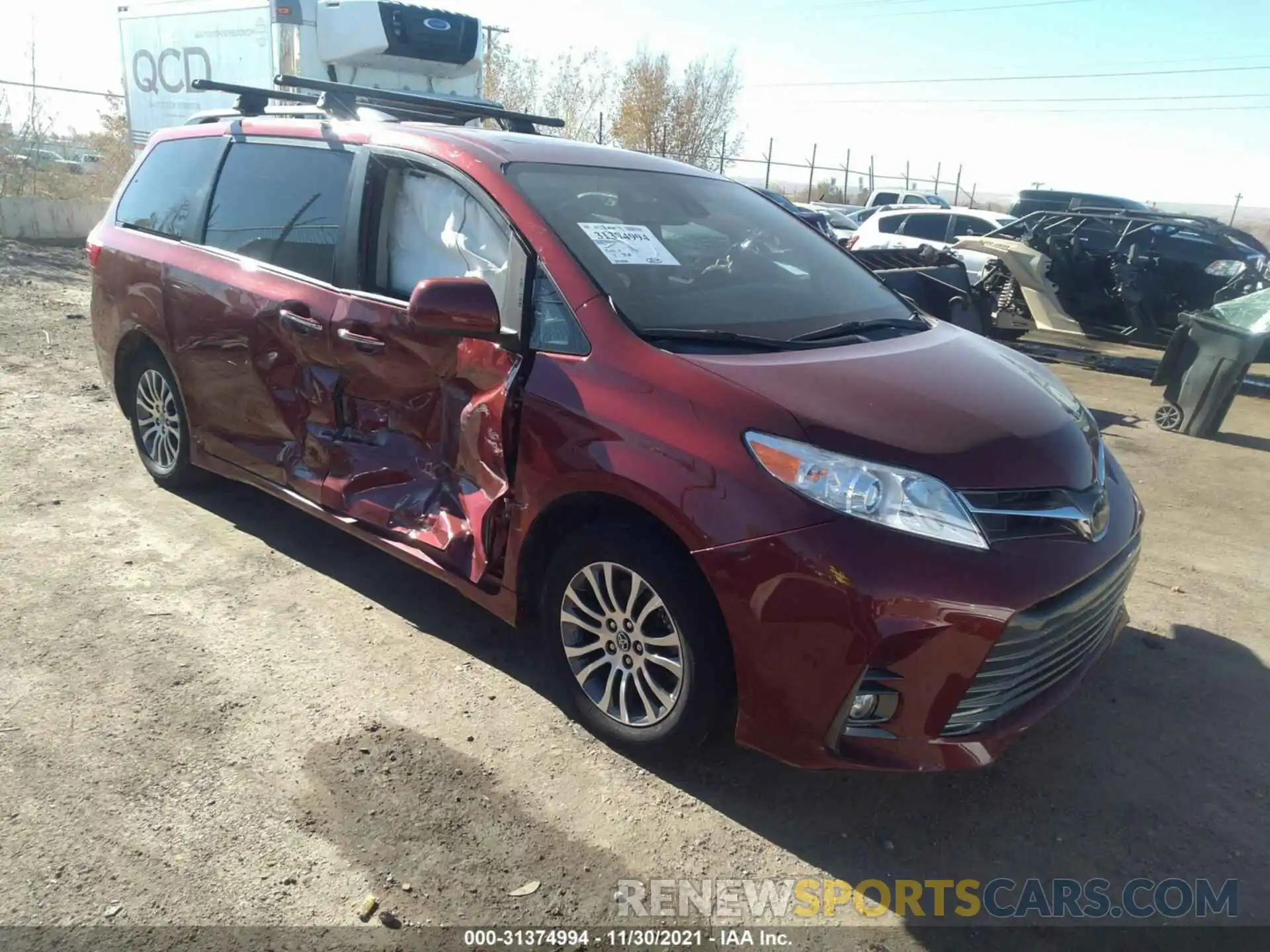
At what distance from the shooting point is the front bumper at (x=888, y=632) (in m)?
2.37

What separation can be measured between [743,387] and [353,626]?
2.02 meters

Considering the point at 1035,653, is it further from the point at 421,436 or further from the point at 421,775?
the point at 421,436

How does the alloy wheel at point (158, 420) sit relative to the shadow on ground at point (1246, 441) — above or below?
above

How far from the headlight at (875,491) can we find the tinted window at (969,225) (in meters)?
12.6

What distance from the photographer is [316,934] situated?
2.29 m

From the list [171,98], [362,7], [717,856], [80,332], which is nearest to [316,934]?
[717,856]

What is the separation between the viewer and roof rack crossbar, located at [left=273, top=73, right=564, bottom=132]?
4160 millimetres

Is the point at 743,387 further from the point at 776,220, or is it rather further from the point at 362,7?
the point at 362,7

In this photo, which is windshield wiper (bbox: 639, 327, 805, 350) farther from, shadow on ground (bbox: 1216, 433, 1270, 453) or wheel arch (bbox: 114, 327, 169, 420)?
shadow on ground (bbox: 1216, 433, 1270, 453)

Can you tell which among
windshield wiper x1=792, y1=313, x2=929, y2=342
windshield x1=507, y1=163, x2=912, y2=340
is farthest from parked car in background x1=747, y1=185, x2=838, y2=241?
windshield wiper x1=792, y1=313, x2=929, y2=342

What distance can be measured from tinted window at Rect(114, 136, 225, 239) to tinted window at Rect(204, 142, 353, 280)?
166mm

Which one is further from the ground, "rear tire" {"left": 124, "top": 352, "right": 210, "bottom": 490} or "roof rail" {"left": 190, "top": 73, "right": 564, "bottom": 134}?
"roof rail" {"left": 190, "top": 73, "right": 564, "bottom": 134}

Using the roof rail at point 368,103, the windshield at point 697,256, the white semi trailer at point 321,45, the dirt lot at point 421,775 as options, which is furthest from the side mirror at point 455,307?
the white semi trailer at point 321,45

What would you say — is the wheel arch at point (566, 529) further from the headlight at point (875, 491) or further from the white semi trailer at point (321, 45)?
the white semi trailer at point (321, 45)
